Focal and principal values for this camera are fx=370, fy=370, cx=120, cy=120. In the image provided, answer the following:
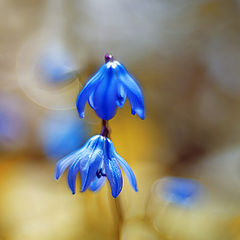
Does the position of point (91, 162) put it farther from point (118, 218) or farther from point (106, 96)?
point (118, 218)

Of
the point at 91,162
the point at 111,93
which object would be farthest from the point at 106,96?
the point at 91,162

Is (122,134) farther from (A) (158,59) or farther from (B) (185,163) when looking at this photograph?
(A) (158,59)

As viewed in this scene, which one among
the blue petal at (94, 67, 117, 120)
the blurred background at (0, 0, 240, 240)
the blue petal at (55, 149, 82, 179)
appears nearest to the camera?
the blue petal at (94, 67, 117, 120)

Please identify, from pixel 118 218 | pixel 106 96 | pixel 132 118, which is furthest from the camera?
pixel 132 118

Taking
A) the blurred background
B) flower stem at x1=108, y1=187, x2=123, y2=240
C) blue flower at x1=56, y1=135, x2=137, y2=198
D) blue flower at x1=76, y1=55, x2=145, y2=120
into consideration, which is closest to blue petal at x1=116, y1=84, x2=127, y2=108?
blue flower at x1=76, y1=55, x2=145, y2=120

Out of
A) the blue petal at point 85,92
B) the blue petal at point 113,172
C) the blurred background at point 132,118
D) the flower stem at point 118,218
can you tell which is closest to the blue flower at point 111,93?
the blue petal at point 85,92

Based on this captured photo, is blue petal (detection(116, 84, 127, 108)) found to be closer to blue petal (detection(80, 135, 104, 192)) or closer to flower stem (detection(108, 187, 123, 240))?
blue petal (detection(80, 135, 104, 192))
